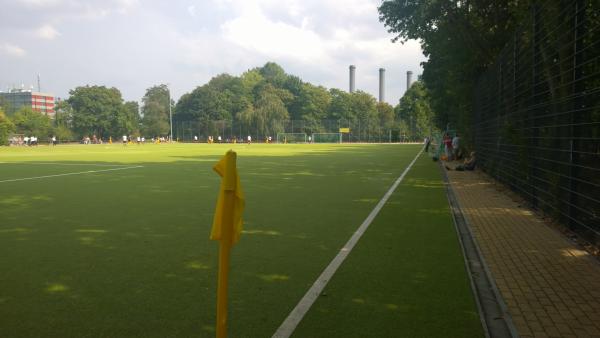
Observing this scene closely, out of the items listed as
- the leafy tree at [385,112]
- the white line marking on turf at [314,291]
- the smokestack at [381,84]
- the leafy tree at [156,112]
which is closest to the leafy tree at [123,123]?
the leafy tree at [156,112]

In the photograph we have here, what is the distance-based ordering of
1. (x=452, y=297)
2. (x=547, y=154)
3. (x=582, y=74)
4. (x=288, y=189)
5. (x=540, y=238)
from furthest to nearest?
(x=288, y=189) < (x=547, y=154) < (x=582, y=74) < (x=540, y=238) < (x=452, y=297)

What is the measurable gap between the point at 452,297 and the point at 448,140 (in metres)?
23.6

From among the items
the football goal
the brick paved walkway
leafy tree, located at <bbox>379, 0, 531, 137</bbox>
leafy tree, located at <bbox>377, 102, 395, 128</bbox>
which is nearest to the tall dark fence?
the brick paved walkway

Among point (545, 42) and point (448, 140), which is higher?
point (545, 42)

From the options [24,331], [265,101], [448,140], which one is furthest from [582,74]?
[265,101]

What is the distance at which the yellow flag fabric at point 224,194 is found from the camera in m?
2.71

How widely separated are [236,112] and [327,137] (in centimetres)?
2527

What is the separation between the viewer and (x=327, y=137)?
9238cm

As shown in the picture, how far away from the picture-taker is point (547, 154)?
908 cm

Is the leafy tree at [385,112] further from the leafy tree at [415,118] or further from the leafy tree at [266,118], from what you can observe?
the leafy tree at [266,118]

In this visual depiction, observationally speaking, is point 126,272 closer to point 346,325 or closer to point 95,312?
point 95,312

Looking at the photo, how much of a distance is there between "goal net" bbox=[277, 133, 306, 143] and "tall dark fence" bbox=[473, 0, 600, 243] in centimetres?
7730

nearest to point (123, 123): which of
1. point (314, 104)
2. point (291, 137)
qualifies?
point (291, 137)

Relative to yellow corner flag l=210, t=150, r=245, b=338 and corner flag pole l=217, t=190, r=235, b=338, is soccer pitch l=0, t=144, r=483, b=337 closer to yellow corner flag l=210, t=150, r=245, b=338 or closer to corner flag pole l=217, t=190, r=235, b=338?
corner flag pole l=217, t=190, r=235, b=338
